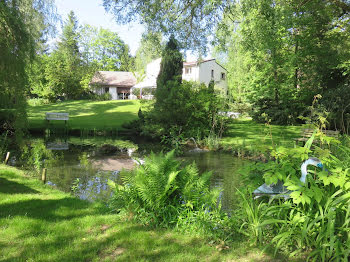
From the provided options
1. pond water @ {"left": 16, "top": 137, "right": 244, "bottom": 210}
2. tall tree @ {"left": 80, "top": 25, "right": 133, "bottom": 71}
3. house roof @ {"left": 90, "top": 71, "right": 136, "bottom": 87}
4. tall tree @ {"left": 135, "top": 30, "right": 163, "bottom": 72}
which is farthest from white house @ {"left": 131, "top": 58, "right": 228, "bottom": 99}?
tall tree @ {"left": 135, "top": 30, "right": 163, "bottom": 72}

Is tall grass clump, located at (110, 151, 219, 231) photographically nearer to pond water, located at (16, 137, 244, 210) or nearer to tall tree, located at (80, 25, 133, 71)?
pond water, located at (16, 137, 244, 210)

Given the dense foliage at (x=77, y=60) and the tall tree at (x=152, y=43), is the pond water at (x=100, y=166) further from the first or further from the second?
the dense foliage at (x=77, y=60)

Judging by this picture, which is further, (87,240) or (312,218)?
(87,240)

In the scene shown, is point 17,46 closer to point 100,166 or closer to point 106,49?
point 100,166

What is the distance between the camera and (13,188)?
5.60 metres

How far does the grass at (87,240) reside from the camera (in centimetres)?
301

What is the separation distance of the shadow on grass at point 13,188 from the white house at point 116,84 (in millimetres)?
41078

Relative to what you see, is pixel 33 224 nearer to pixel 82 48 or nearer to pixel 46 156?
pixel 46 156

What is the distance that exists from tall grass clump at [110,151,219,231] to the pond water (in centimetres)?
88

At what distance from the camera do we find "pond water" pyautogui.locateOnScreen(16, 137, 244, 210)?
685 centimetres

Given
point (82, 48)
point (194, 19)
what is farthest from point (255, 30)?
point (82, 48)

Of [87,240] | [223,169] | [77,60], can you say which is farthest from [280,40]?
[77,60]

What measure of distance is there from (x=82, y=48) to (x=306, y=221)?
52.0m

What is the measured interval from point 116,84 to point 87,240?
Result: 4578 centimetres
